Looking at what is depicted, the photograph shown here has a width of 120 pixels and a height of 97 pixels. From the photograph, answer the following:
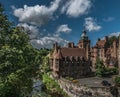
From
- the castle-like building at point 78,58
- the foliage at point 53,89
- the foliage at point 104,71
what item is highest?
the castle-like building at point 78,58

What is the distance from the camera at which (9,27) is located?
2052 cm

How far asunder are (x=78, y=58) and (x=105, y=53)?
13.9 metres

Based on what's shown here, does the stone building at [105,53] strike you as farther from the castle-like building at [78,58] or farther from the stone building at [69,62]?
the stone building at [69,62]

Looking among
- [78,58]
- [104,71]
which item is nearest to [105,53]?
[78,58]

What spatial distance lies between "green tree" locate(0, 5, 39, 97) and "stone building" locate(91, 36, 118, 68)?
60.0m

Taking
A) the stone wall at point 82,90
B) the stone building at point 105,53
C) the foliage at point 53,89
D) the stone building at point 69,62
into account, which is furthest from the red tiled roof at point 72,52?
the stone wall at point 82,90

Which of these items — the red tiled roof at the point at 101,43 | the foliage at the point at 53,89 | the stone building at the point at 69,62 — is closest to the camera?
the foliage at the point at 53,89

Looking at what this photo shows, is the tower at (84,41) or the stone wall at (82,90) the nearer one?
the stone wall at (82,90)

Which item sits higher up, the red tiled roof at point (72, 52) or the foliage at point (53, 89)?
the red tiled roof at point (72, 52)

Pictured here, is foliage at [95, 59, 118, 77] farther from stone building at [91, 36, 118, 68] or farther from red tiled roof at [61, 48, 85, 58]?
red tiled roof at [61, 48, 85, 58]

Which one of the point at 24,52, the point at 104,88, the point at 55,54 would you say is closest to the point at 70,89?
the point at 104,88

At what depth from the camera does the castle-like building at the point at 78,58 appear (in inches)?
2728

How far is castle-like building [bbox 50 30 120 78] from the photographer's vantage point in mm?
69281

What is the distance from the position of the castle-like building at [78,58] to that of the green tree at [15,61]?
42.6 meters
